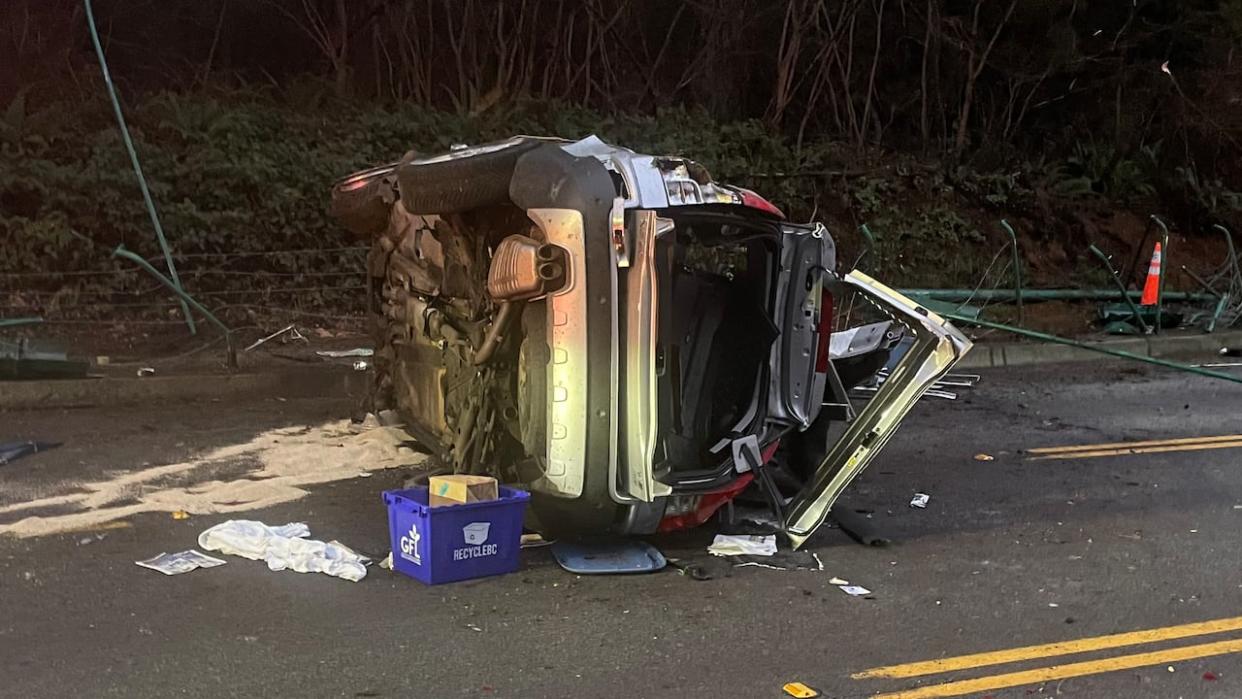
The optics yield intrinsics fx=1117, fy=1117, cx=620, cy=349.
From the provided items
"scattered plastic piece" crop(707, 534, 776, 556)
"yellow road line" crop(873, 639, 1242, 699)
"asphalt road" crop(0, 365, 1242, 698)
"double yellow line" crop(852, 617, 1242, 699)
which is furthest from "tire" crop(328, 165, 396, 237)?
"yellow road line" crop(873, 639, 1242, 699)

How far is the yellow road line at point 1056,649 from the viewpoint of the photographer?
13.9 ft

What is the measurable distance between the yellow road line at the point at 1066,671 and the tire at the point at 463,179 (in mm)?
3040

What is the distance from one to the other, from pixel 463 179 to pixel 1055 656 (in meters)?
3.51

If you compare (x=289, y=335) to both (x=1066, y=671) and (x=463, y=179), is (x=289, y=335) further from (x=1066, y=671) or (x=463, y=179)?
(x=1066, y=671)

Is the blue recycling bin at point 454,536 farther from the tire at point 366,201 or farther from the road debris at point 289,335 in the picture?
the road debris at point 289,335

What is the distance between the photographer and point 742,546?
225 inches

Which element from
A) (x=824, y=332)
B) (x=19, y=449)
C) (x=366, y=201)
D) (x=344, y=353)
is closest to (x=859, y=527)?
(x=824, y=332)

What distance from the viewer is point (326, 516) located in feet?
20.6

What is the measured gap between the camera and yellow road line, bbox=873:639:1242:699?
4020 mm

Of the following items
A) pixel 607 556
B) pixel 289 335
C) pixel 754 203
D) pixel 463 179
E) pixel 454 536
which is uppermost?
pixel 463 179

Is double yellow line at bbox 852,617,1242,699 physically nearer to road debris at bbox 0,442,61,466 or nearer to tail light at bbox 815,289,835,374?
tail light at bbox 815,289,835,374

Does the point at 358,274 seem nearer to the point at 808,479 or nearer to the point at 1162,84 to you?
the point at 808,479

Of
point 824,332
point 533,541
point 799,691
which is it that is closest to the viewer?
point 799,691

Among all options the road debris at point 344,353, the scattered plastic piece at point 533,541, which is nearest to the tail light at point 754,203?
the scattered plastic piece at point 533,541
